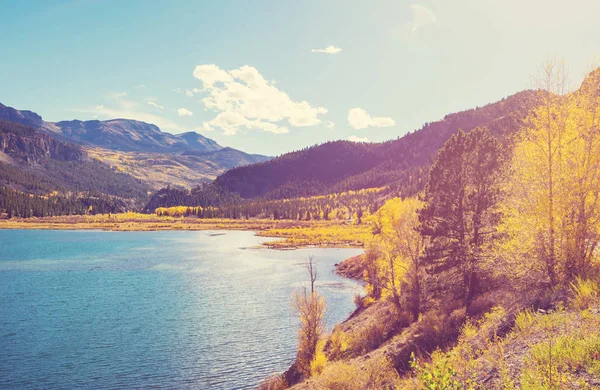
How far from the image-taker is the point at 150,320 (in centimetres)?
4634

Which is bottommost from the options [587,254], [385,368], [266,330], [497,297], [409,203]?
[266,330]

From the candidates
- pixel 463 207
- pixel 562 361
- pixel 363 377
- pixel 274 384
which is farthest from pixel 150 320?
pixel 562 361

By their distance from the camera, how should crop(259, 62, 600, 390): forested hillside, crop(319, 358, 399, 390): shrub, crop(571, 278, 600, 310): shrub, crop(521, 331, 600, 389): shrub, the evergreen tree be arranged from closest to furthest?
crop(521, 331, 600, 389): shrub, crop(259, 62, 600, 390): forested hillside, crop(571, 278, 600, 310): shrub, crop(319, 358, 399, 390): shrub, the evergreen tree

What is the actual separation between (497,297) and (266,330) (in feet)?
85.9

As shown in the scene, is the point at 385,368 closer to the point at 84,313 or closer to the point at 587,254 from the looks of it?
the point at 587,254

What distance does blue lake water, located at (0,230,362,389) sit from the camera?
104 feet

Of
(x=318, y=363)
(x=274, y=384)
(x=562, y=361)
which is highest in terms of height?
(x=562, y=361)

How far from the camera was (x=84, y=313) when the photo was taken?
1913 inches

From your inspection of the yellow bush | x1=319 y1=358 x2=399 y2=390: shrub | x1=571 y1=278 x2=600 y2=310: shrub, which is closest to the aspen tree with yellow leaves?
x1=571 y1=278 x2=600 y2=310: shrub

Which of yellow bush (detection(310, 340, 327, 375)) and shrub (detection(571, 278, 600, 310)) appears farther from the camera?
yellow bush (detection(310, 340, 327, 375))

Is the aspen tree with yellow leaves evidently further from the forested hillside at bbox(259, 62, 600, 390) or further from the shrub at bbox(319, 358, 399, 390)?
the shrub at bbox(319, 358, 399, 390)

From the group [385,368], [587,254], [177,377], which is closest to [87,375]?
[177,377]

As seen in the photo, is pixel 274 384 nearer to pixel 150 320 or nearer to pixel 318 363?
pixel 318 363

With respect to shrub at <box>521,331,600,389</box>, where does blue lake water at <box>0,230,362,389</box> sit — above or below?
below
